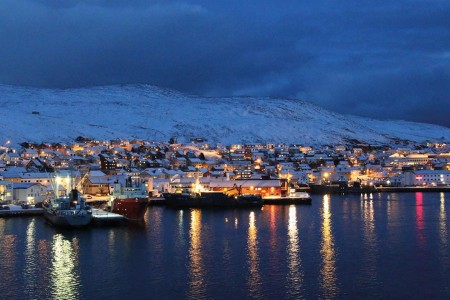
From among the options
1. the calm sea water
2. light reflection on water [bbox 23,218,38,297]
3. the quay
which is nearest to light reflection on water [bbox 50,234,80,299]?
the calm sea water

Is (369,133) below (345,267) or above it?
above

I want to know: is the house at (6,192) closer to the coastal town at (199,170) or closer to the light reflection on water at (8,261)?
the coastal town at (199,170)

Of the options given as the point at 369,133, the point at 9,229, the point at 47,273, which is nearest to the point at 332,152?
the point at 369,133

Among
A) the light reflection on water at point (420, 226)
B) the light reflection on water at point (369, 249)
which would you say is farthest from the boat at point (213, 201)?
the light reflection on water at point (420, 226)

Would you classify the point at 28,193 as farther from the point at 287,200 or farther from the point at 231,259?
the point at 231,259

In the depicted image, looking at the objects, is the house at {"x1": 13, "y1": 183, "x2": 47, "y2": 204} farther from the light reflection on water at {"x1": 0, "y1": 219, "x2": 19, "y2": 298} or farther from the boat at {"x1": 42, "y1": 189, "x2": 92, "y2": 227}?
the light reflection on water at {"x1": 0, "y1": 219, "x2": 19, "y2": 298}

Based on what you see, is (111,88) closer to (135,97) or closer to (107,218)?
(135,97)
